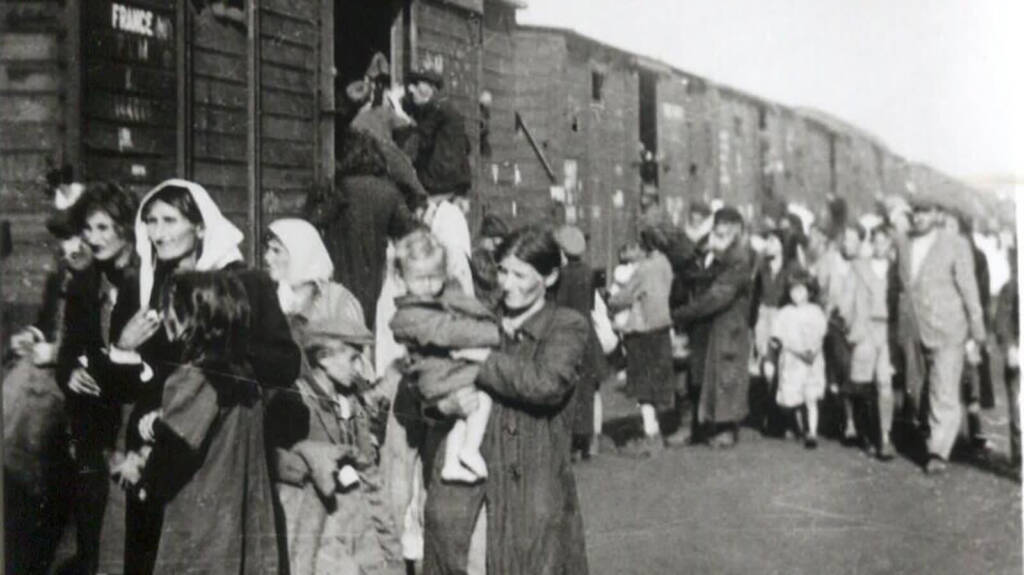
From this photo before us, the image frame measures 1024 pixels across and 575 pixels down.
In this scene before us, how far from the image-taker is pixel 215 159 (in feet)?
12.0

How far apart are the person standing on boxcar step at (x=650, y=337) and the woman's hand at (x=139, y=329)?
4.83 ft

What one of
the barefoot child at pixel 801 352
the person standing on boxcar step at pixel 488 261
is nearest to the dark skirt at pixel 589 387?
the person standing on boxcar step at pixel 488 261

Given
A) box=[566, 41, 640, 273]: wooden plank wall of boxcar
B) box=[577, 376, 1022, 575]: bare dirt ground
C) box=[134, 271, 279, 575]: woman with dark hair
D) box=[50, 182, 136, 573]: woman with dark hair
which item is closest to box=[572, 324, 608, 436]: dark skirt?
box=[577, 376, 1022, 575]: bare dirt ground

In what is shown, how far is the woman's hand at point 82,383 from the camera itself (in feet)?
10.1

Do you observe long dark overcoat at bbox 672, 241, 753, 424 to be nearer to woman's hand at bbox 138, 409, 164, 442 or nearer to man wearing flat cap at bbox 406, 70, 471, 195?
man wearing flat cap at bbox 406, 70, 471, 195

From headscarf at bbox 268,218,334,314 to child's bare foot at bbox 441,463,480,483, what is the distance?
665 mm

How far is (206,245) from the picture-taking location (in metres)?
2.98

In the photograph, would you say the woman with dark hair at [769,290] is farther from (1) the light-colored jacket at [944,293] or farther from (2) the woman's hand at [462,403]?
(2) the woman's hand at [462,403]

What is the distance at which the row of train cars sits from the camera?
3.30 meters

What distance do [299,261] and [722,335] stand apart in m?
1.46

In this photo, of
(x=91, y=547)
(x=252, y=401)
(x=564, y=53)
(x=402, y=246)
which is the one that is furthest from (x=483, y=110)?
(x=91, y=547)

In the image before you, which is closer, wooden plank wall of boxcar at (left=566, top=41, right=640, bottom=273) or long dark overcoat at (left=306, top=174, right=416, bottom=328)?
wooden plank wall of boxcar at (left=566, top=41, right=640, bottom=273)

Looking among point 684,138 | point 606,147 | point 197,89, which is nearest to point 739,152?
point 684,138

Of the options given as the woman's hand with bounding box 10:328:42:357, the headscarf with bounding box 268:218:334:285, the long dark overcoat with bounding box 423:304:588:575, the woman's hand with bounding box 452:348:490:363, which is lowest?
the long dark overcoat with bounding box 423:304:588:575
